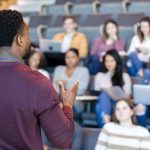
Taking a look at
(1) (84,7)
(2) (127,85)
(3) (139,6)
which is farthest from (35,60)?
(1) (84,7)

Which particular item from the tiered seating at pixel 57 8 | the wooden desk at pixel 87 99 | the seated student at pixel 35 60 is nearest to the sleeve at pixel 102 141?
the wooden desk at pixel 87 99

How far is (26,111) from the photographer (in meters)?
1.03

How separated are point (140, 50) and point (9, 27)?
2.37 metres

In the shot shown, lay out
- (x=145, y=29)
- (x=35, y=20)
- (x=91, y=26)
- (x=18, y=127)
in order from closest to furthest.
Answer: (x=18, y=127) < (x=145, y=29) < (x=91, y=26) < (x=35, y=20)

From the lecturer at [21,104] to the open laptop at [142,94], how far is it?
170cm

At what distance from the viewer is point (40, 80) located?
1.05 metres

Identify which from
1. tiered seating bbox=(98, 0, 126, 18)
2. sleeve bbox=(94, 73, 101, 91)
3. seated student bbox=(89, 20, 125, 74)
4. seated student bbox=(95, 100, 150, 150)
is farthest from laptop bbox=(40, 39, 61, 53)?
seated student bbox=(95, 100, 150, 150)

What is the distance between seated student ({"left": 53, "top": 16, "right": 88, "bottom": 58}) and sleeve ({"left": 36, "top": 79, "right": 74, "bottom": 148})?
2.62 m

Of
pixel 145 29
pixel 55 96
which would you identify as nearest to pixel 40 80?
pixel 55 96

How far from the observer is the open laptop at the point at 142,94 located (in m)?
2.72

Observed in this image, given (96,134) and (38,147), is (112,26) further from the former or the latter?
(38,147)

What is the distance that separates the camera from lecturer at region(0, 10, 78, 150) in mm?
1031

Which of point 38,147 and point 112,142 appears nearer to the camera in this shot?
point 38,147

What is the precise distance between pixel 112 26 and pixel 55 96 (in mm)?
2546
